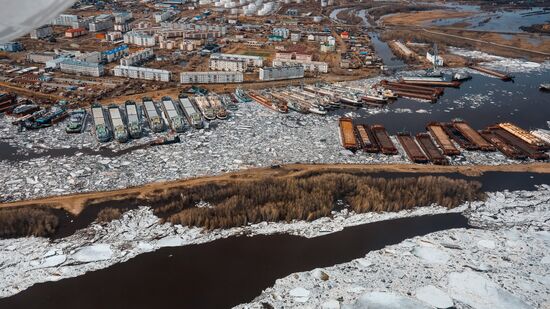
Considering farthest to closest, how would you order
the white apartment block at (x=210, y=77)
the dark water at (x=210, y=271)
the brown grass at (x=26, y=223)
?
the white apartment block at (x=210, y=77) → the brown grass at (x=26, y=223) → the dark water at (x=210, y=271)

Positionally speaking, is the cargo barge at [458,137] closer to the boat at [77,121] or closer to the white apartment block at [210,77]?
the white apartment block at [210,77]

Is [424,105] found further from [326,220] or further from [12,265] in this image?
[12,265]

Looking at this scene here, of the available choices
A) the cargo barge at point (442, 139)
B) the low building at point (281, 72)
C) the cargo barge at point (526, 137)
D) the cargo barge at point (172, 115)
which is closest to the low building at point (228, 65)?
the low building at point (281, 72)

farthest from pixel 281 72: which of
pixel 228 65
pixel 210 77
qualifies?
pixel 210 77

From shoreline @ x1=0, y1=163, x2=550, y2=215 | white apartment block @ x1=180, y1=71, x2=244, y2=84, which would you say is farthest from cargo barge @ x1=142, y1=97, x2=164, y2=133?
shoreline @ x1=0, y1=163, x2=550, y2=215

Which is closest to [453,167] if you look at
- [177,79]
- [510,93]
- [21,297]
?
[510,93]

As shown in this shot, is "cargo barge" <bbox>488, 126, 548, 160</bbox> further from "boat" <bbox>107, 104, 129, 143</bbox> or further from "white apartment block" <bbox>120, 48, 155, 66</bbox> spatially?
"white apartment block" <bbox>120, 48, 155, 66</bbox>
